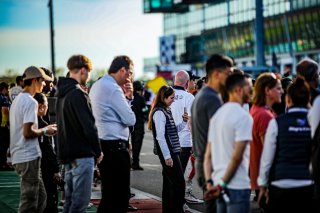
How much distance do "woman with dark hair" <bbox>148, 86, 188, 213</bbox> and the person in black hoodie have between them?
2259 mm

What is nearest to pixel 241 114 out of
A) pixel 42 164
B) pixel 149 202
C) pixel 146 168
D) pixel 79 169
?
pixel 79 169

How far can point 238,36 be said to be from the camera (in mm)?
97688

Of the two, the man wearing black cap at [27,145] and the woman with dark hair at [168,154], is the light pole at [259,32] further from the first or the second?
the man wearing black cap at [27,145]

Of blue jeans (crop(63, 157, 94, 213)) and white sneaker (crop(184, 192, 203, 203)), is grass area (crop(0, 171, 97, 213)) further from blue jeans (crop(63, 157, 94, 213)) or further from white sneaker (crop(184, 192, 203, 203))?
blue jeans (crop(63, 157, 94, 213))

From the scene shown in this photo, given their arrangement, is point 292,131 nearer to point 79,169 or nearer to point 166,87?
point 79,169

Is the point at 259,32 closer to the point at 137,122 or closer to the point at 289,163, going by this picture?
the point at 137,122

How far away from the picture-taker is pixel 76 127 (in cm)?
859

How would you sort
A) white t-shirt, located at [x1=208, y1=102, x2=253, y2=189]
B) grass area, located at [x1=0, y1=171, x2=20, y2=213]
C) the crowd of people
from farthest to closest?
1. grass area, located at [x1=0, y1=171, x2=20, y2=213]
2. the crowd of people
3. white t-shirt, located at [x1=208, y1=102, x2=253, y2=189]

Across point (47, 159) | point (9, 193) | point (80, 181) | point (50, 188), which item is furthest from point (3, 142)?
point (80, 181)

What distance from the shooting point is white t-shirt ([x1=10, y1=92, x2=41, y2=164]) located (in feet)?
29.8

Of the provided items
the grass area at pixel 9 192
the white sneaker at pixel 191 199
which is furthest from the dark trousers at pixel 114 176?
the white sneaker at pixel 191 199

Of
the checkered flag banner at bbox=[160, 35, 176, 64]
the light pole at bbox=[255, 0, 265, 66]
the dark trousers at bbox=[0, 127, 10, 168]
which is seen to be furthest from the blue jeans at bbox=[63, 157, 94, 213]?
the checkered flag banner at bbox=[160, 35, 176, 64]

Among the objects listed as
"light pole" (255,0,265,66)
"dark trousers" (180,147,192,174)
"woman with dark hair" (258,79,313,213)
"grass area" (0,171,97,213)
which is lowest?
"grass area" (0,171,97,213)

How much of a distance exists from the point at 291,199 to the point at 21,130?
3465mm
